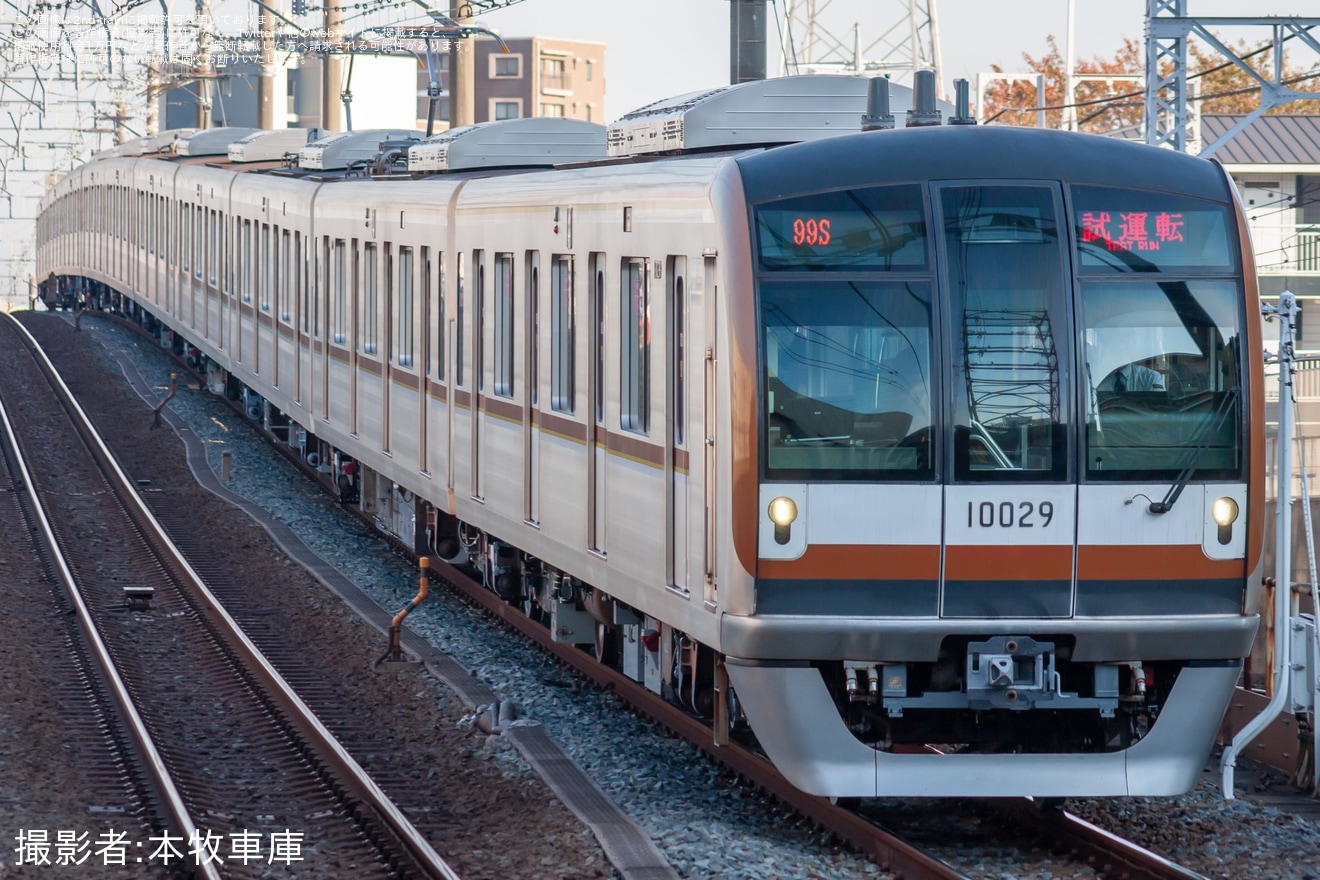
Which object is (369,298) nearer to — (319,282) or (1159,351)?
(319,282)

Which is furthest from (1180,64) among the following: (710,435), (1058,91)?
(1058,91)

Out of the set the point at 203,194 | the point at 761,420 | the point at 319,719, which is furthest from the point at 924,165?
the point at 203,194

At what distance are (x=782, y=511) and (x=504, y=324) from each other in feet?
13.5

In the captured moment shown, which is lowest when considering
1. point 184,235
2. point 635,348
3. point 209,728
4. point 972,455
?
point 209,728

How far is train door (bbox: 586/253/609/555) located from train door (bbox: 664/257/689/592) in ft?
3.45

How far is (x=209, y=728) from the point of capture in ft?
33.2

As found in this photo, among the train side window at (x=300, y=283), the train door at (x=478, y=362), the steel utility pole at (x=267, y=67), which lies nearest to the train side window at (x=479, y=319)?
the train door at (x=478, y=362)

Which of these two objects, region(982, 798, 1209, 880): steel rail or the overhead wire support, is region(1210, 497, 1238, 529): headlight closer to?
region(982, 798, 1209, 880): steel rail

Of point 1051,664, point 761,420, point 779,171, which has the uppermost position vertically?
point 779,171

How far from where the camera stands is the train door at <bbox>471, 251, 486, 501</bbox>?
Result: 11297mm

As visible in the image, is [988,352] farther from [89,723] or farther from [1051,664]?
[89,723]

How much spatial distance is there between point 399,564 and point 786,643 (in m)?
8.58

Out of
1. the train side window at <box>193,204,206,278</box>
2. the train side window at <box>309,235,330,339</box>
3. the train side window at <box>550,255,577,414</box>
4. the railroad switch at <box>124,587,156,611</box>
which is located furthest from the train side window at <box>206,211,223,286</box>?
the train side window at <box>550,255,577,414</box>

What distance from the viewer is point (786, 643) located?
23.3ft
